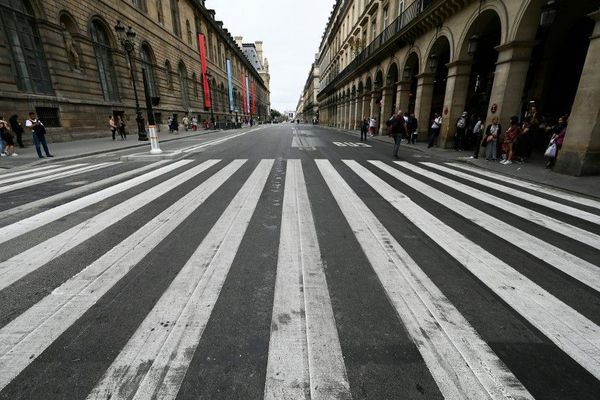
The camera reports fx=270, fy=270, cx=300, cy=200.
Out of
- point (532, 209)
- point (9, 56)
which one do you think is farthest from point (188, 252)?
point (9, 56)

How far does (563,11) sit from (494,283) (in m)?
15.6

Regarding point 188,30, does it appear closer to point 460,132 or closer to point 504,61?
point 460,132

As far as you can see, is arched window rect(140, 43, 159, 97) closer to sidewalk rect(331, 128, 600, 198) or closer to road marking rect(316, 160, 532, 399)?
sidewalk rect(331, 128, 600, 198)

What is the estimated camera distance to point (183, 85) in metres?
35.4

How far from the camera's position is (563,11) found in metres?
11.4

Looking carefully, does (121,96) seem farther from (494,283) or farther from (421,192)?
(494,283)

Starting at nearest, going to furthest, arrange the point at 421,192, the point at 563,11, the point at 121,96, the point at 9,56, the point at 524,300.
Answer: the point at 524,300, the point at 421,192, the point at 563,11, the point at 9,56, the point at 121,96

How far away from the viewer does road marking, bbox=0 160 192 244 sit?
3628mm

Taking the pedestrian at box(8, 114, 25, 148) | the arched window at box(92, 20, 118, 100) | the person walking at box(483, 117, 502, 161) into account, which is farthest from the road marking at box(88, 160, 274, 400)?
the arched window at box(92, 20, 118, 100)

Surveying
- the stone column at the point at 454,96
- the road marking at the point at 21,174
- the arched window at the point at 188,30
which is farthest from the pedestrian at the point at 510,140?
the arched window at the point at 188,30

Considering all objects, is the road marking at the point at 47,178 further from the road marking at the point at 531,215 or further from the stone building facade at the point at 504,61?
the stone building facade at the point at 504,61

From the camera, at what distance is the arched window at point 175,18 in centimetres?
3271

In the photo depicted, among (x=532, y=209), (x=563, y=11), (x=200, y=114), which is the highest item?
(x=563, y=11)

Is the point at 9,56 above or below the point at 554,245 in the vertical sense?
above
